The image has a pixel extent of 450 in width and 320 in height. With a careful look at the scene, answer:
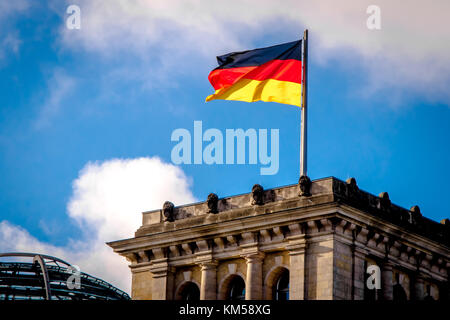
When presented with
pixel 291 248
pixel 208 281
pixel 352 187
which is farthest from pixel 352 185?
pixel 208 281

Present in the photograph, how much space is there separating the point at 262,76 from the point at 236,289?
12.0 metres

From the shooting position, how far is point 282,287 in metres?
71.1

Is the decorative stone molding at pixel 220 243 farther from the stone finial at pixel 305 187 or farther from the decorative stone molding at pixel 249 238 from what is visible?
the stone finial at pixel 305 187

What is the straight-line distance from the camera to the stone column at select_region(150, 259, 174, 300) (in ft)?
245

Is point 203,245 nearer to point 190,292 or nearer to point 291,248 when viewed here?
point 190,292

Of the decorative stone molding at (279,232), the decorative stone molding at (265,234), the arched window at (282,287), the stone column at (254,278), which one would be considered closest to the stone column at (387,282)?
the arched window at (282,287)

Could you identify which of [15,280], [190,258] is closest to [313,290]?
[190,258]

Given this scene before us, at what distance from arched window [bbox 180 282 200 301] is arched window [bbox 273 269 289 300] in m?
5.04

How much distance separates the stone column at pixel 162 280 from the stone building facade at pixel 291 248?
0.18ft
